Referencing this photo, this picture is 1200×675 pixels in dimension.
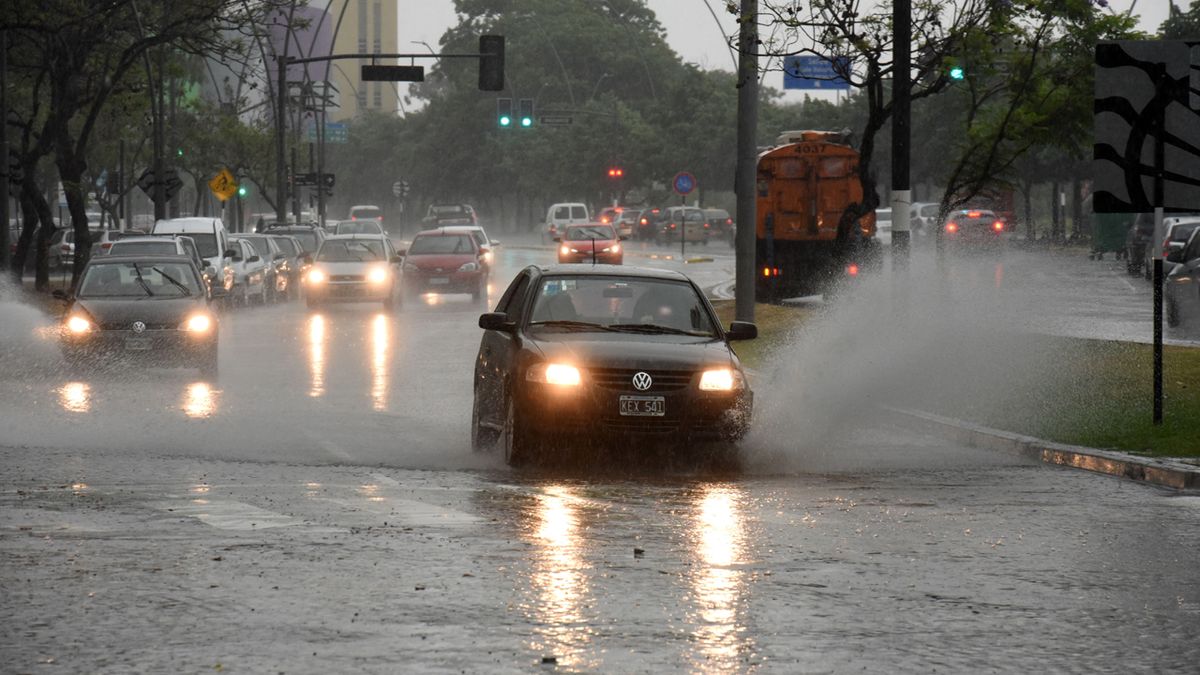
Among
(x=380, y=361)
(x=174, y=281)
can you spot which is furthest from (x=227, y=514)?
(x=380, y=361)

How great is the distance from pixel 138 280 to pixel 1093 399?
11707 mm

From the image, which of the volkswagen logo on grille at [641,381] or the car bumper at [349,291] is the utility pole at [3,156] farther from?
the volkswagen logo on grille at [641,381]

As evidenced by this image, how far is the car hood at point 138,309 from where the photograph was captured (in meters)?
22.8

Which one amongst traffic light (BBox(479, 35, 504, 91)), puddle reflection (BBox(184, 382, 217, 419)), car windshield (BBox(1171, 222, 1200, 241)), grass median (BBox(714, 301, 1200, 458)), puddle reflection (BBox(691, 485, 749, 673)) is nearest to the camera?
puddle reflection (BBox(691, 485, 749, 673))

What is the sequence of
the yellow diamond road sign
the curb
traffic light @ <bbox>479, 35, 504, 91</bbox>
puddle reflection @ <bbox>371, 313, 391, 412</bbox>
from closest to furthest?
the curb < puddle reflection @ <bbox>371, 313, 391, 412</bbox> < traffic light @ <bbox>479, 35, 504, 91</bbox> < the yellow diamond road sign

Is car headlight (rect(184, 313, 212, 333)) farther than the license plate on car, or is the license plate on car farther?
car headlight (rect(184, 313, 212, 333))

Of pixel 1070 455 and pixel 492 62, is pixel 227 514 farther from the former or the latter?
pixel 492 62

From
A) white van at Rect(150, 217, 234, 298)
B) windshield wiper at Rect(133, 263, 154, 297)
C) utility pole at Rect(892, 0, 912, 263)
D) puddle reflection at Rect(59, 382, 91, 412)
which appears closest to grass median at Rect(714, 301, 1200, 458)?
utility pole at Rect(892, 0, 912, 263)

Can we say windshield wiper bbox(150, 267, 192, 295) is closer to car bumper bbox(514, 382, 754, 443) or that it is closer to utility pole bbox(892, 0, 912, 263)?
utility pole bbox(892, 0, 912, 263)

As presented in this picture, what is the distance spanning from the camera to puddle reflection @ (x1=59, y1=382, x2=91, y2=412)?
62.2ft

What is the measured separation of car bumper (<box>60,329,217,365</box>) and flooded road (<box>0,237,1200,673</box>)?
17.1 feet

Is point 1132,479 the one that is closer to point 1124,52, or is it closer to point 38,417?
point 1124,52

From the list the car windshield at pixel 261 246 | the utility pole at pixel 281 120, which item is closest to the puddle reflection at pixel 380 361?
the car windshield at pixel 261 246

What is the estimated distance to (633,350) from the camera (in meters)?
13.9
